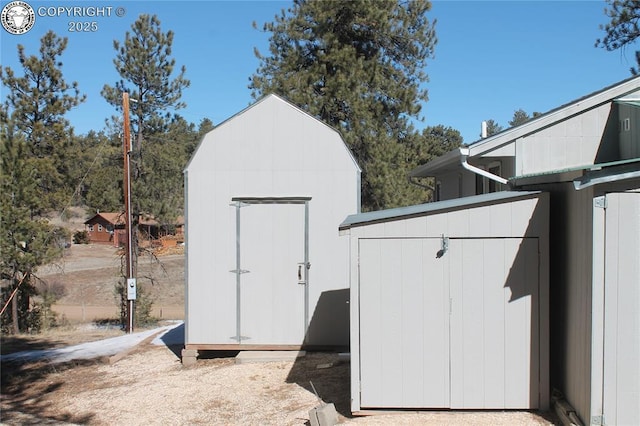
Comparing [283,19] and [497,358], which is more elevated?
[283,19]

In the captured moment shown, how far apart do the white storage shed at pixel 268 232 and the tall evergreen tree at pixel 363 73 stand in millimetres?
7799

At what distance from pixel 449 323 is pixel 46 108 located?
16.0 meters

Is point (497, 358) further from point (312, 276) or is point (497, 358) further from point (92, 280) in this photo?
point (92, 280)

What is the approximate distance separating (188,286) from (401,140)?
1102 cm

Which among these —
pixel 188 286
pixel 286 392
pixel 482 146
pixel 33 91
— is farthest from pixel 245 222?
pixel 33 91

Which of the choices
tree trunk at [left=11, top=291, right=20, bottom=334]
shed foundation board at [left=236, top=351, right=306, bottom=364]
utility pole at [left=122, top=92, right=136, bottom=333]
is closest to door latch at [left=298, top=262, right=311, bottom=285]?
shed foundation board at [left=236, top=351, right=306, bottom=364]

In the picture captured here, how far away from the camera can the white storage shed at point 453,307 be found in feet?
18.0

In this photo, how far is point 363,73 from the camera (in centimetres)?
1681

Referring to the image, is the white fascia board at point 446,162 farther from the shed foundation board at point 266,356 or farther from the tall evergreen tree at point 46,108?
the tall evergreen tree at point 46,108

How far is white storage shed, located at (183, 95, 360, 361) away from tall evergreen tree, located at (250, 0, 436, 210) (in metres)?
7.80

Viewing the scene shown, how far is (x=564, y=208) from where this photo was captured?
549cm

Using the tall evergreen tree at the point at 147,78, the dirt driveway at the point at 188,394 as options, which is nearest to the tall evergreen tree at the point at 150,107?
the tall evergreen tree at the point at 147,78

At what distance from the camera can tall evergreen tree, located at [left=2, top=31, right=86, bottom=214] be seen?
55.4 ft

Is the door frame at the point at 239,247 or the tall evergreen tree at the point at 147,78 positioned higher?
the tall evergreen tree at the point at 147,78
